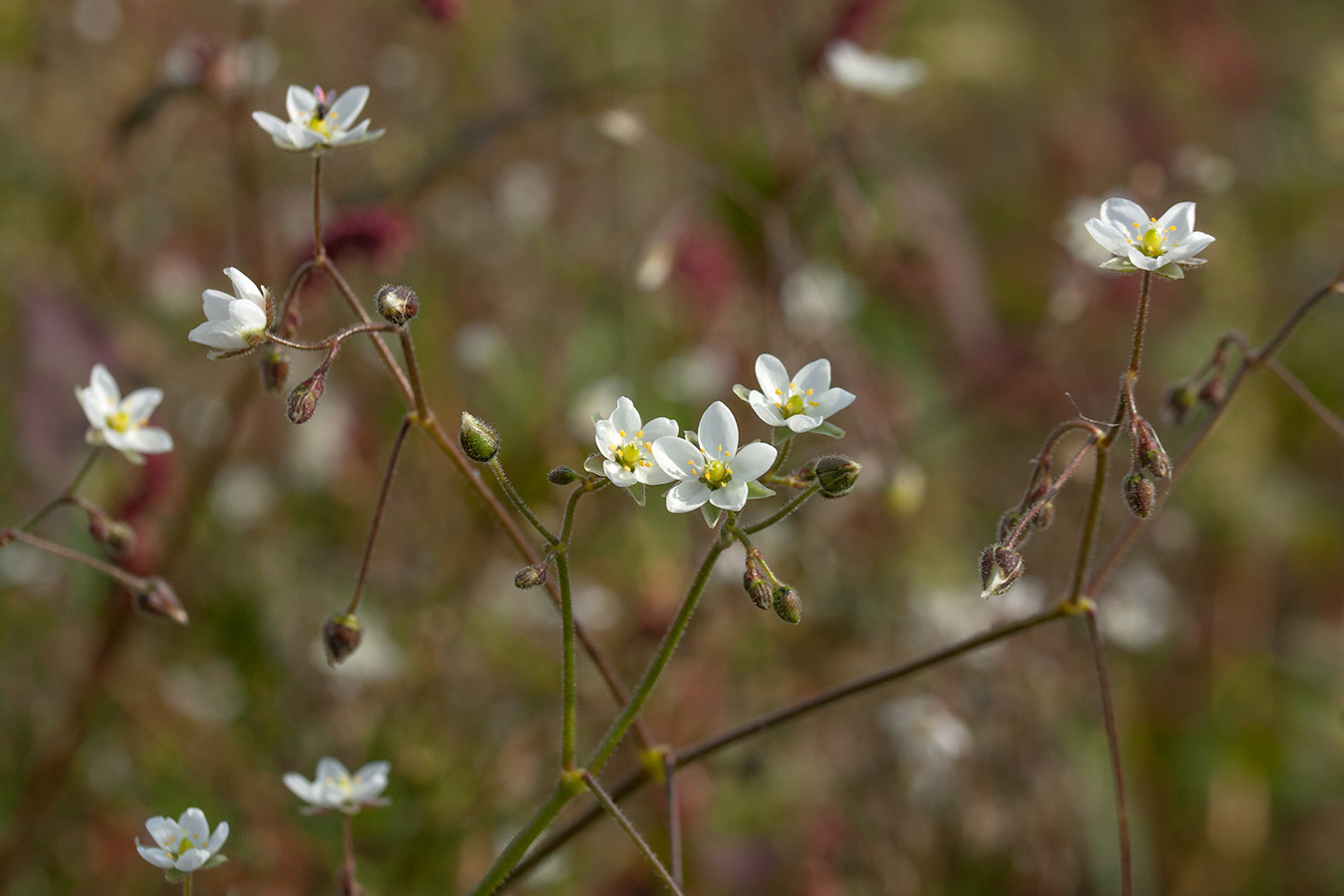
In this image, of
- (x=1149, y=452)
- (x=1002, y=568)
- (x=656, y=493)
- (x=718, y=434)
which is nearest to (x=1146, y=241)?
(x=1149, y=452)

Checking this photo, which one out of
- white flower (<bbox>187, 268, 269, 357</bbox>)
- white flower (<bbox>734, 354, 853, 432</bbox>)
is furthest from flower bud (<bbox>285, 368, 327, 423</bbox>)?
white flower (<bbox>734, 354, 853, 432</bbox>)

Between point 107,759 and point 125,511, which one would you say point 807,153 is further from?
point 107,759

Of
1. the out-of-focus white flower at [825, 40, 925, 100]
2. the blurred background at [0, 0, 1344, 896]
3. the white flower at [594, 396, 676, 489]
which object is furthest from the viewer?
the out-of-focus white flower at [825, 40, 925, 100]

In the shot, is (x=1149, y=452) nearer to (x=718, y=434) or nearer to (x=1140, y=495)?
(x=1140, y=495)

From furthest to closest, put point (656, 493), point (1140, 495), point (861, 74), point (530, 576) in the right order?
point (656, 493) < point (861, 74) < point (1140, 495) < point (530, 576)

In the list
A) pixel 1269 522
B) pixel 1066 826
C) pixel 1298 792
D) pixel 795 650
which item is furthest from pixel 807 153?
pixel 1298 792

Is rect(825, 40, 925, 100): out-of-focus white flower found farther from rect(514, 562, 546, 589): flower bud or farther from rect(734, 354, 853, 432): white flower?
rect(514, 562, 546, 589): flower bud
